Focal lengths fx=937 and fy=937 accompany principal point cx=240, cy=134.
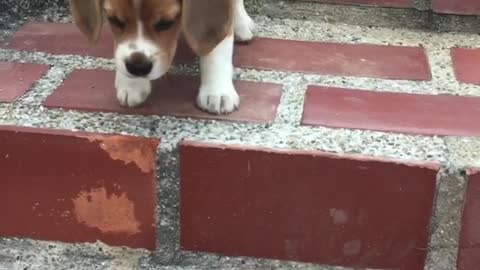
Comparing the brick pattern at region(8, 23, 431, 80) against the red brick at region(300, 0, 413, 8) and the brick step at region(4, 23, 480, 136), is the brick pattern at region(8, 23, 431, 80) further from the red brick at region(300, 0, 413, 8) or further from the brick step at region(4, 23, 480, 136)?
the red brick at region(300, 0, 413, 8)

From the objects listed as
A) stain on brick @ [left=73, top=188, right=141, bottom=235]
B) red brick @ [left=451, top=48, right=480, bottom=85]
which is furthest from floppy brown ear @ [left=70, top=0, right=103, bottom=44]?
red brick @ [left=451, top=48, right=480, bottom=85]

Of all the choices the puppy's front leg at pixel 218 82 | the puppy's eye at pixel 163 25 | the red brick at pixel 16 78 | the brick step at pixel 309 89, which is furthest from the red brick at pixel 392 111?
the red brick at pixel 16 78

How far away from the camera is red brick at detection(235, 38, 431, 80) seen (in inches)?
52.3

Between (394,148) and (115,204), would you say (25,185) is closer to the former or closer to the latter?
(115,204)

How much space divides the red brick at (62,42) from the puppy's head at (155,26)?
0.16 meters

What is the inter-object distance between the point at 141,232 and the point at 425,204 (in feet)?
1.19

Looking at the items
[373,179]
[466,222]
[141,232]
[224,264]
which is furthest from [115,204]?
[466,222]

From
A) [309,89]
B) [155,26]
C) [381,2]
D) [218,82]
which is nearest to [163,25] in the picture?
[155,26]

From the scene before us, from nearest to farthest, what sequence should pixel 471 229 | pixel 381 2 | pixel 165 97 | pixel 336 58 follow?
pixel 471 229 < pixel 165 97 < pixel 336 58 < pixel 381 2

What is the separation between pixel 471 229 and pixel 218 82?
1.23 ft

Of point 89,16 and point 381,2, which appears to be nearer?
point 89,16

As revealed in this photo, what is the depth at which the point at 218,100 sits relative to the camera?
1.21m

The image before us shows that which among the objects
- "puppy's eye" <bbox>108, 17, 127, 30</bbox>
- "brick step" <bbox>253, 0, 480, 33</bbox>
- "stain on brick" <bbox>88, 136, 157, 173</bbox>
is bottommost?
"stain on brick" <bbox>88, 136, 157, 173</bbox>

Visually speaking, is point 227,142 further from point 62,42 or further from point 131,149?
point 62,42
